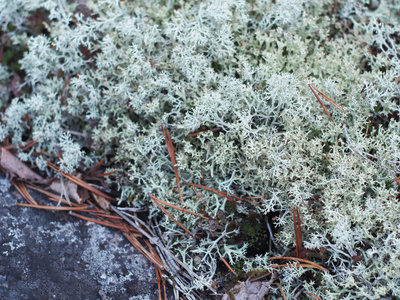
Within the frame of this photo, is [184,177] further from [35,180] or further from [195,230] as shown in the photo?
[35,180]

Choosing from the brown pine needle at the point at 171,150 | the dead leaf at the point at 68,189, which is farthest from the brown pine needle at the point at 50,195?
the brown pine needle at the point at 171,150

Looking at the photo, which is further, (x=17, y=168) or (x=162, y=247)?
(x=17, y=168)

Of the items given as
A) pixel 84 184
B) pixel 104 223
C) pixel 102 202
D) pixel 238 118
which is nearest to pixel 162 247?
pixel 104 223

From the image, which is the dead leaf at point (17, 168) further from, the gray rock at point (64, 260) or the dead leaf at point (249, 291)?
the dead leaf at point (249, 291)

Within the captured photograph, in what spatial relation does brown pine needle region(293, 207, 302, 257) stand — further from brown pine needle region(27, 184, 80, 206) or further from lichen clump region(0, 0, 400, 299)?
brown pine needle region(27, 184, 80, 206)

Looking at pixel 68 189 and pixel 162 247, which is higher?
pixel 68 189

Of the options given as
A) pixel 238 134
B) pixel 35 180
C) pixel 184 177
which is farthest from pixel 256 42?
pixel 35 180

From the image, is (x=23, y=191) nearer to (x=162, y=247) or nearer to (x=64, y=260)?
(x=64, y=260)
